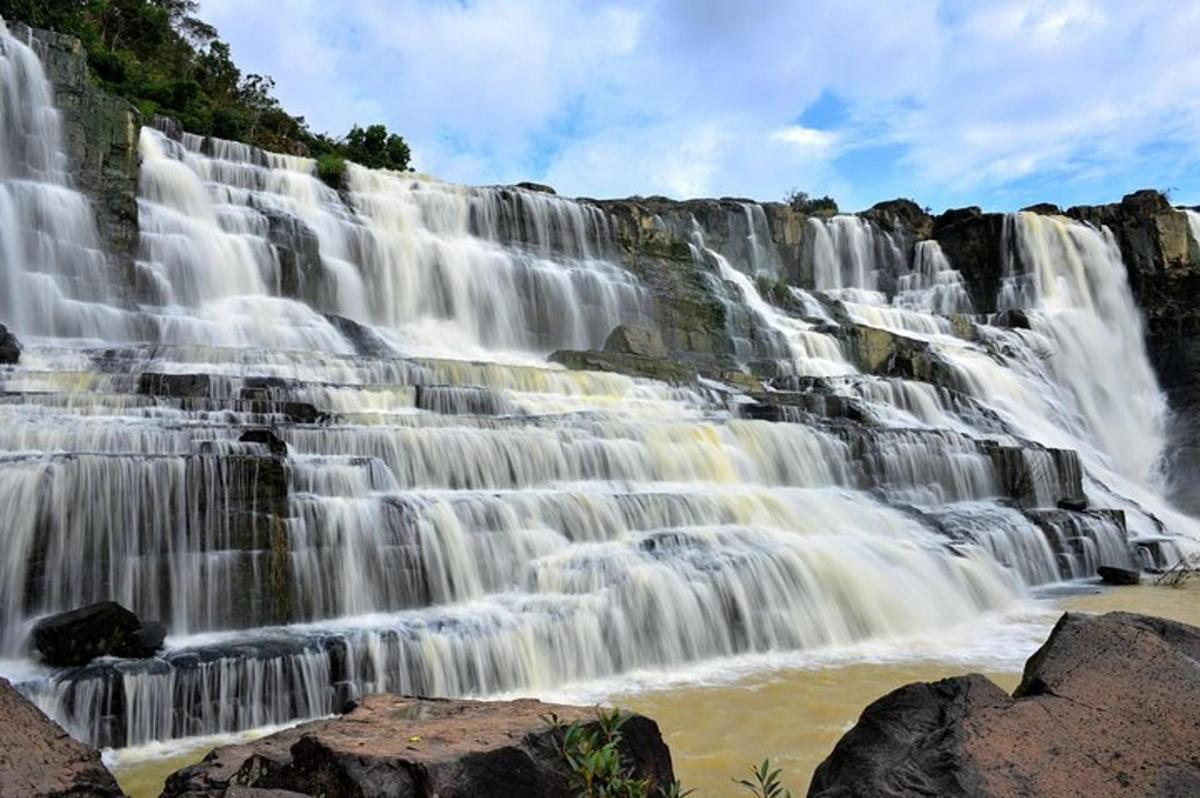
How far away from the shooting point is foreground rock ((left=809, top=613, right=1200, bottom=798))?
3.05 m

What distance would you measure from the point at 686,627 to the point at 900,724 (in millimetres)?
4652

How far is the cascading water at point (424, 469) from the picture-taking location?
253 inches

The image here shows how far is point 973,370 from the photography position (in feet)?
74.3

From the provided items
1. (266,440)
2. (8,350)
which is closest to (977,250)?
(266,440)

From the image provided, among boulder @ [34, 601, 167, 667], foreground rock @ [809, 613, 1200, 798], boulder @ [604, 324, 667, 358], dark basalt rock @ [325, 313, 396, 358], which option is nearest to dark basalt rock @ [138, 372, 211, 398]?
boulder @ [34, 601, 167, 667]

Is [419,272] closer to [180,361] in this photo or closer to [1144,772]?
[180,361]

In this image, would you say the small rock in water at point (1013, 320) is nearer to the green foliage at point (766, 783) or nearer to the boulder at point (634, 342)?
the boulder at point (634, 342)

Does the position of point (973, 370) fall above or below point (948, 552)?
above

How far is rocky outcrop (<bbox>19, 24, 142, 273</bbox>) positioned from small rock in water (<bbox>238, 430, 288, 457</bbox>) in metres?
9.90

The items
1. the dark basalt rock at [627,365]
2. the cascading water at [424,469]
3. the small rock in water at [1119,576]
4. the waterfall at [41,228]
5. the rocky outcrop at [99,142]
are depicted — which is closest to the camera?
the cascading water at [424,469]

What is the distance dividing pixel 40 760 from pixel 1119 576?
1280 cm

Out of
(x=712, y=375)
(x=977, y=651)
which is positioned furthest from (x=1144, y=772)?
(x=712, y=375)

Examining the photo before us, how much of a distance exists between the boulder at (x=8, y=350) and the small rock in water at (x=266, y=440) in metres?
5.35

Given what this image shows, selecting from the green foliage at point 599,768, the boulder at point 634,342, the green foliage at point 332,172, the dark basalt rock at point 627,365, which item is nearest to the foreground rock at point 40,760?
the green foliage at point 599,768
